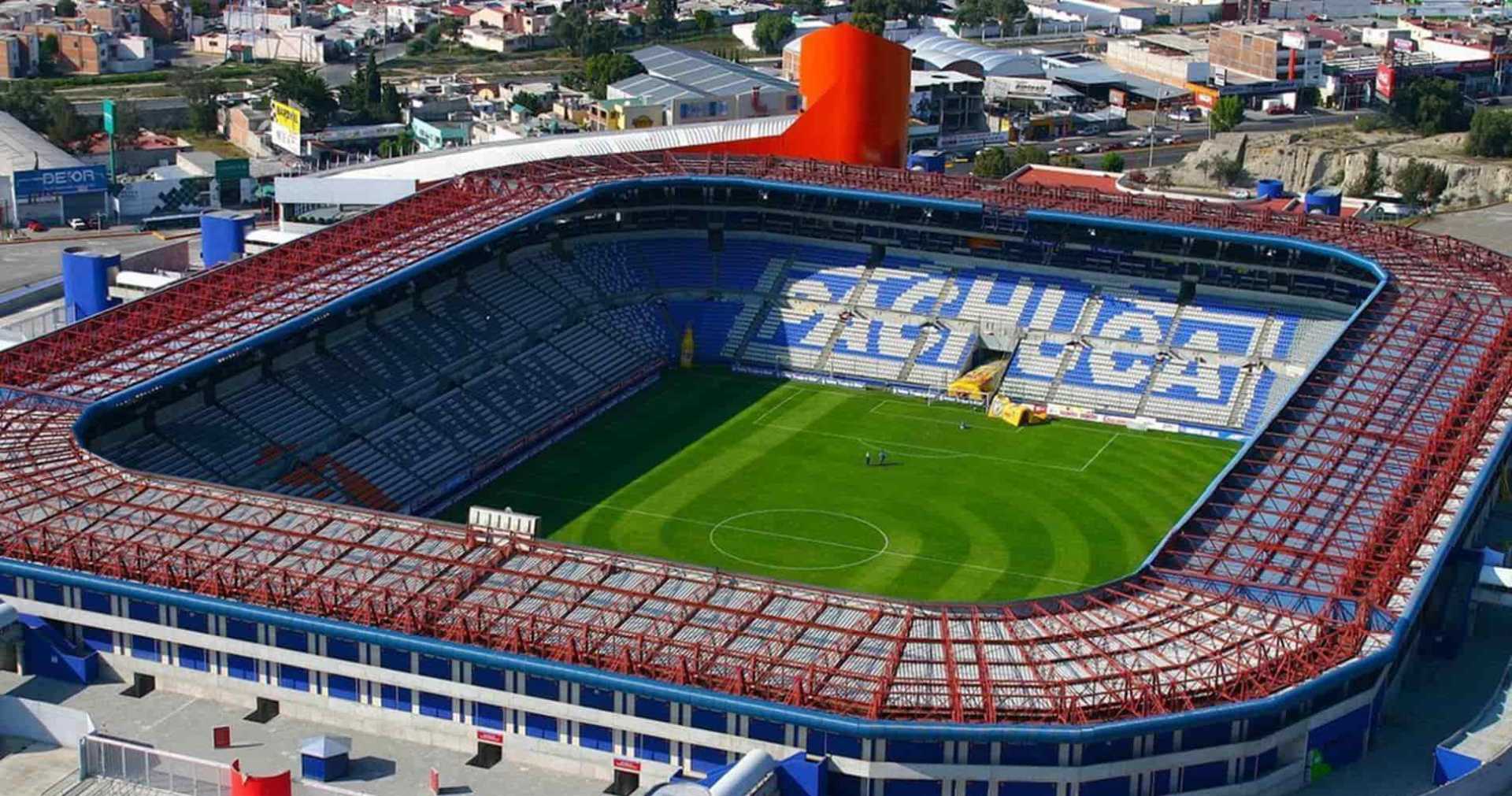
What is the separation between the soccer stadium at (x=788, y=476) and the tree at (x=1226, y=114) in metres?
69.8

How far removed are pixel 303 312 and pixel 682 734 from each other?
37.0m

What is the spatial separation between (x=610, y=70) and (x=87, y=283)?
266 feet

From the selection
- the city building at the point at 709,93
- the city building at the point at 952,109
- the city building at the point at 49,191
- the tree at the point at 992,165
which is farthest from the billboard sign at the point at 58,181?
the city building at the point at 952,109

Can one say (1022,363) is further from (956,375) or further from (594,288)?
(594,288)

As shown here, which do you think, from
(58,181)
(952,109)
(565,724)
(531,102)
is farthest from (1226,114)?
(565,724)

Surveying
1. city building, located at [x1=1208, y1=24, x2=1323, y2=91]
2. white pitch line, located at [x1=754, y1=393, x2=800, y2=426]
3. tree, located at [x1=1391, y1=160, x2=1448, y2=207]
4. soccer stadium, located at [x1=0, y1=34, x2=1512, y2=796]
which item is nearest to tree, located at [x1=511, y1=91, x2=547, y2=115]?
soccer stadium, located at [x1=0, y1=34, x2=1512, y2=796]

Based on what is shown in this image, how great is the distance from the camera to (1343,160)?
164625 millimetres

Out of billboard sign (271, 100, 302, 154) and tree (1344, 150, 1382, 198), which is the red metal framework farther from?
billboard sign (271, 100, 302, 154)

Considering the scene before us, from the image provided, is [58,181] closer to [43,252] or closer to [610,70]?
[43,252]

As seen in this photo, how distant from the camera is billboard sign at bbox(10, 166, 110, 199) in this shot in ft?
471

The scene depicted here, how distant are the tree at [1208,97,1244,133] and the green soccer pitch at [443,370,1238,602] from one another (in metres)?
80.3

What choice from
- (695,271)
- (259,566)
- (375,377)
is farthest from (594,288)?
(259,566)

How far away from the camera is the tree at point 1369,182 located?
6166 inches

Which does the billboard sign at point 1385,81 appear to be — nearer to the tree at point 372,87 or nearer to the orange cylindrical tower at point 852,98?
the orange cylindrical tower at point 852,98
